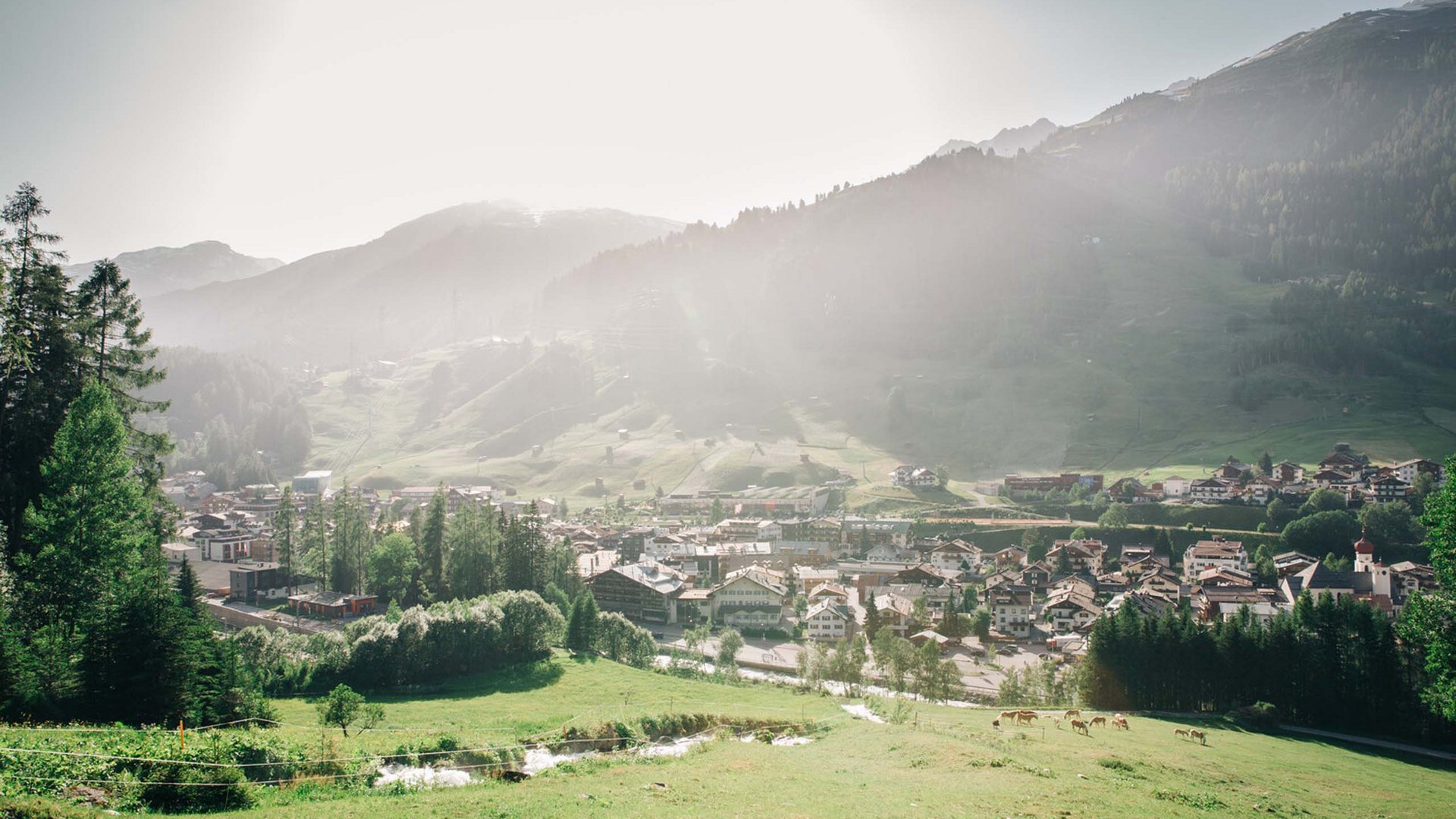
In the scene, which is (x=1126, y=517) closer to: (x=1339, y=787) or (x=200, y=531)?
(x=1339, y=787)

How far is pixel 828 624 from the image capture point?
6431 cm

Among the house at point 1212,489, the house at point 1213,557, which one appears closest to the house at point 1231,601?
Answer: the house at point 1213,557

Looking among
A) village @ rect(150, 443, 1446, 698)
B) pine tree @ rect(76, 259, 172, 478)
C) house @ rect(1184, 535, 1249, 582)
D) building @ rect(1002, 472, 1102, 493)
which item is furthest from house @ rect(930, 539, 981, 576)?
pine tree @ rect(76, 259, 172, 478)

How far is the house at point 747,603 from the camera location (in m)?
70.1

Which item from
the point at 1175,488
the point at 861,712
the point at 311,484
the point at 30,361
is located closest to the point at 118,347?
the point at 30,361

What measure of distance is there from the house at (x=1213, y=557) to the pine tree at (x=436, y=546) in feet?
242

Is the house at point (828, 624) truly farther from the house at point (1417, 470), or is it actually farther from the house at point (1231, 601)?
the house at point (1417, 470)

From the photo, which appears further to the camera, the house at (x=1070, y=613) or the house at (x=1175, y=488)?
the house at (x=1175, y=488)

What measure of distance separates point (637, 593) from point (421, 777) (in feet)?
181

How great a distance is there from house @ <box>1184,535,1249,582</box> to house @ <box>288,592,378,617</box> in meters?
79.9

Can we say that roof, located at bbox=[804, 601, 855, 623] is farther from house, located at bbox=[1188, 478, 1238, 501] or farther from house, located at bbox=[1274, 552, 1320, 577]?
house, located at bbox=[1188, 478, 1238, 501]

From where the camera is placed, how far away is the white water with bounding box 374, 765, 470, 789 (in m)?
18.4

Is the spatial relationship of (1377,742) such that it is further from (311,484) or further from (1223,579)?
(311,484)

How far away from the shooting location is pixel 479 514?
65312 mm
